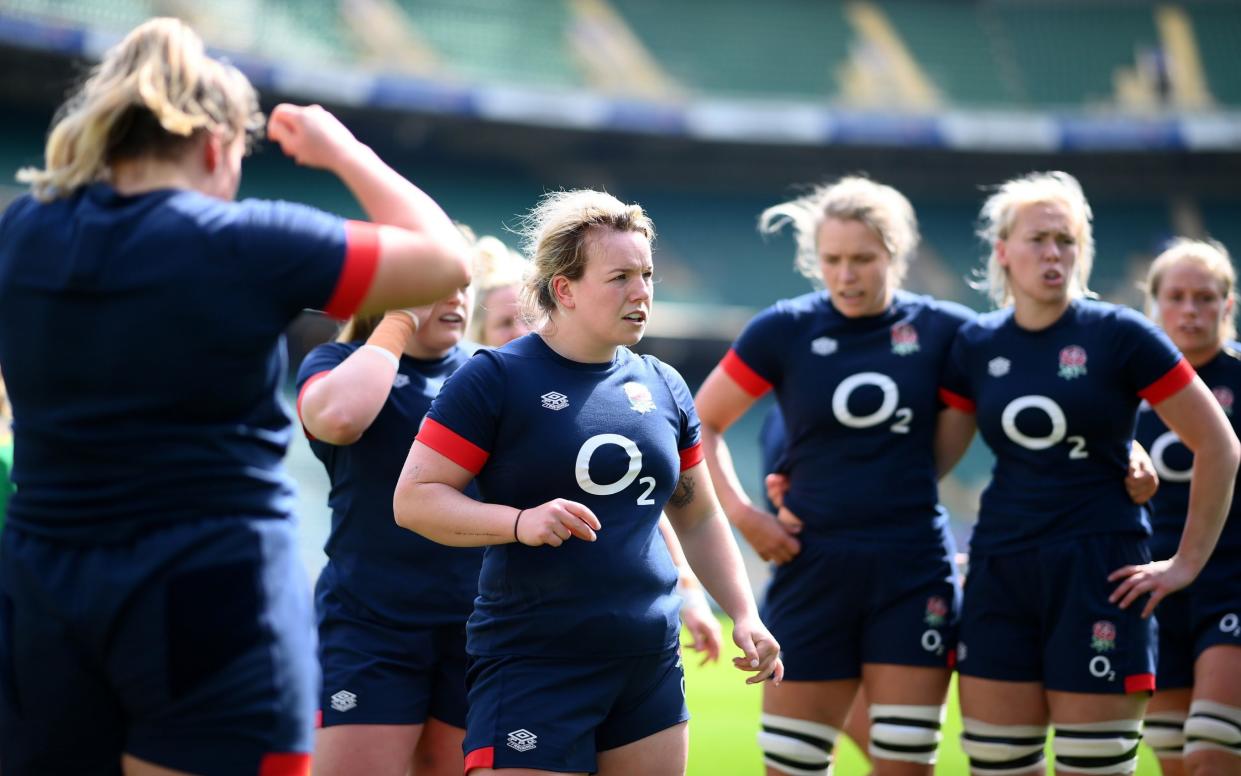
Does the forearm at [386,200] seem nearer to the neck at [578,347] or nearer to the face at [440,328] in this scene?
the neck at [578,347]

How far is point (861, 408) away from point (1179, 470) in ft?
4.89

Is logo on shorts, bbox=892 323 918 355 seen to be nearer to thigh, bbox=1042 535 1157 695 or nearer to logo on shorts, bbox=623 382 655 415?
thigh, bbox=1042 535 1157 695

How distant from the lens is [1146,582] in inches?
177

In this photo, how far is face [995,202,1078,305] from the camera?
472 centimetres

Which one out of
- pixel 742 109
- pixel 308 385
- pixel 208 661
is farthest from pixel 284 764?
pixel 742 109

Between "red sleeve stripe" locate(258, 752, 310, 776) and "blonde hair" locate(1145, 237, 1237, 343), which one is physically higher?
"blonde hair" locate(1145, 237, 1237, 343)

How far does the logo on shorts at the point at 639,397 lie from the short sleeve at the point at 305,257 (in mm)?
1213

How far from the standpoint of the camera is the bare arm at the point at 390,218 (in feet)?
8.38

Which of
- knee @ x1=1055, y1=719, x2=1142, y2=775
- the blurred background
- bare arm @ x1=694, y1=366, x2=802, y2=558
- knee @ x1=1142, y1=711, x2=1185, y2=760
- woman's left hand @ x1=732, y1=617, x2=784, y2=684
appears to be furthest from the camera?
the blurred background

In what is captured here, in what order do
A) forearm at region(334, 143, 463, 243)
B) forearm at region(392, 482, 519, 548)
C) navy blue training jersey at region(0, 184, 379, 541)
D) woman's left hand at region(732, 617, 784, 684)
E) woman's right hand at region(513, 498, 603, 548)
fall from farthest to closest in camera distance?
woman's left hand at region(732, 617, 784, 684), forearm at region(392, 482, 519, 548), woman's right hand at region(513, 498, 603, 548), forearm at region(334, 143, 463, 243), navy blue training jersey at region(0, 184, 379, 541)

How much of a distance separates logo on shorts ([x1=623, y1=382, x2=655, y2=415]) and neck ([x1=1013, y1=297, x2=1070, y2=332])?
1832mm

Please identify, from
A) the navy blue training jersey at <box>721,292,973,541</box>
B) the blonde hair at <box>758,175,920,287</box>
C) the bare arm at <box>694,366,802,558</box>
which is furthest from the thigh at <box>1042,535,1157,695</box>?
the blonde hair at <box>758,175,920,287</box>

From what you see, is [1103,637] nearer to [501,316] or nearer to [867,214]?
[867,214]

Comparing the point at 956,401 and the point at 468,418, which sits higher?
the point at 956,401
